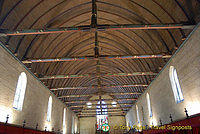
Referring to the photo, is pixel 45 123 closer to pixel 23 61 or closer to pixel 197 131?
pixel 23 61

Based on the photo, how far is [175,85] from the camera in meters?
11.9

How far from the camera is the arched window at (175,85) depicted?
11217 mm

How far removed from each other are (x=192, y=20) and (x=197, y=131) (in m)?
6.32

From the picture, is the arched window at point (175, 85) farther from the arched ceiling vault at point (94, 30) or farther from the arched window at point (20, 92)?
the arched window at point (20, 92)

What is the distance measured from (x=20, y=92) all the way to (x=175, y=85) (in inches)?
475

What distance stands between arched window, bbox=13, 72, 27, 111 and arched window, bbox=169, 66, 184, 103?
464 inches

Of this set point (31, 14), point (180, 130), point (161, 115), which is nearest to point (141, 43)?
point (161, 115)

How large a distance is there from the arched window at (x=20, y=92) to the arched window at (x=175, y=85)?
11.8 m

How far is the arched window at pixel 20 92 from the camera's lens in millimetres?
11246

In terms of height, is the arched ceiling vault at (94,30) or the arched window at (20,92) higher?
the arched ceiling vault at (94,30)

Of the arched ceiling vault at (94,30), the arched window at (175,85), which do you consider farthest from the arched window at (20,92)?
the arched window at (175,85)

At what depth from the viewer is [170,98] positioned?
40.7ft

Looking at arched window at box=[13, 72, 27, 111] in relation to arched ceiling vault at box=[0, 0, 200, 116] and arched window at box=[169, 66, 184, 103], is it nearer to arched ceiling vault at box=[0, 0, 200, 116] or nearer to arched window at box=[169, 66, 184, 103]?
arched ceiling vault at box=[0, 0, 200, 116]

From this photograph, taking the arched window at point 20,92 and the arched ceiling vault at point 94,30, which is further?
the arched window at point 20,92
